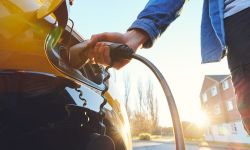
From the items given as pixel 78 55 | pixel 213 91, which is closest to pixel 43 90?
pixel 78 55

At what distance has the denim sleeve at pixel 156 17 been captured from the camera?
1.60 metres

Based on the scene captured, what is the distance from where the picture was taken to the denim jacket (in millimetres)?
1614

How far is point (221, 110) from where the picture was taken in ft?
146

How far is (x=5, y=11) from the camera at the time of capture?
3.70ft

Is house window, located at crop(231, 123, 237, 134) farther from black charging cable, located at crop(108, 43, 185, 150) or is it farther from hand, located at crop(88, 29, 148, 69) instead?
black charging cable, located at crop(108, 43, 185, 150)

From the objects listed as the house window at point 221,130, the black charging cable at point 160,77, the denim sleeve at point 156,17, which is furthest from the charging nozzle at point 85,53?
the house window at point 221,130

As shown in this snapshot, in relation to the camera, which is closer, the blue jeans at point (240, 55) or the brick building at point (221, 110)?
the blue jeans at point (240, 55)

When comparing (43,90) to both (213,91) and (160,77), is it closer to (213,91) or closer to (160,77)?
(160,77)

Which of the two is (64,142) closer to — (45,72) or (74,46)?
(45,72)

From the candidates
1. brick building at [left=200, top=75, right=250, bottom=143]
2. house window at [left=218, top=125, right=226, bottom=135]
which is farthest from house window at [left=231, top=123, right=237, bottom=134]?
Answer: house window at [left=218, top=125, right=226, bottom=135]

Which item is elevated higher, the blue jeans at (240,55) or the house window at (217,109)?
the house window at (217,109)

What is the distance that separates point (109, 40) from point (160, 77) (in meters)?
0.26

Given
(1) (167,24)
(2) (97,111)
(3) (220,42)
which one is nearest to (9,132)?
(2) (97,111)

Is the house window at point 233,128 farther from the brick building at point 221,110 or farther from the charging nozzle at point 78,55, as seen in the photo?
the charging nozzle at point 78,55
